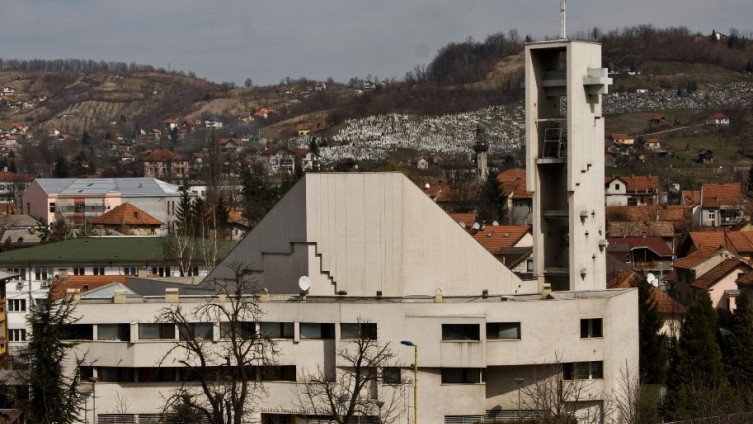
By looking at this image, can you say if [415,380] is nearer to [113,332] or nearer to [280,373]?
[280,373]

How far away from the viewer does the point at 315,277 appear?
1948 inches

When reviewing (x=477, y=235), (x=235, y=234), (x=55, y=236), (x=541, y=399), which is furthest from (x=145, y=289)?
(x=235, y=234)

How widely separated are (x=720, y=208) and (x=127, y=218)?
47471mm

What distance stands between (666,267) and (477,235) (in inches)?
452

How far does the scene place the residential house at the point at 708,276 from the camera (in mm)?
77375

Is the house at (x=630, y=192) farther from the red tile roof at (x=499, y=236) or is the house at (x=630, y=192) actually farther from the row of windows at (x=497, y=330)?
the row of windows at (x=497, y=330)

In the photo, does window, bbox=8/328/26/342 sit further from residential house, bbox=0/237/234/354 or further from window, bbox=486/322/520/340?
window, bbox=486/322/520/340

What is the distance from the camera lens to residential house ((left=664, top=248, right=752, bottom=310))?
254 ft

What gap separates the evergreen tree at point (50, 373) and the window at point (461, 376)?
1049 centimetres

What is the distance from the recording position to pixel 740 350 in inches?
2160

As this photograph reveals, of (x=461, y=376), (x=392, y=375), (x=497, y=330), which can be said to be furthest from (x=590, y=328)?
(x=392, y=375)

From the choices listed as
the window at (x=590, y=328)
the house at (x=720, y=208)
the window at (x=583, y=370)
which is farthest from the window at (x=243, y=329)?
the house at (x=720, y=208)

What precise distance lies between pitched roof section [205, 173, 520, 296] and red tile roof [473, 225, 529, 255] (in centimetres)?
3974

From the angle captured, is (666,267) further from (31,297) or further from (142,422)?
(142,422)
